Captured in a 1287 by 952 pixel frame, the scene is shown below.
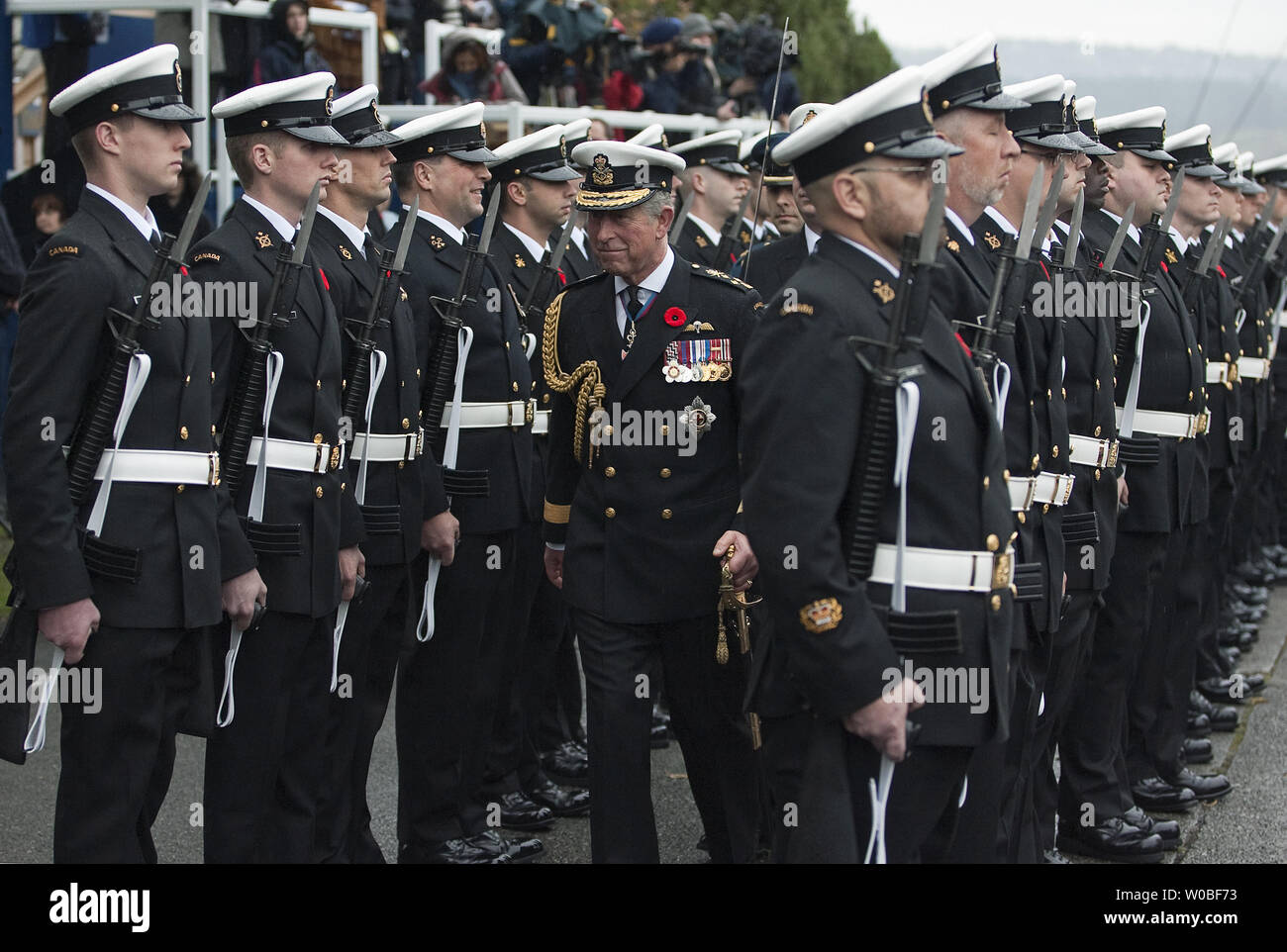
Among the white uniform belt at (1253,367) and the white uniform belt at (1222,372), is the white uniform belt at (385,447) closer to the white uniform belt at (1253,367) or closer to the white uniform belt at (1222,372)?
the white uniform belt at (1222,372)

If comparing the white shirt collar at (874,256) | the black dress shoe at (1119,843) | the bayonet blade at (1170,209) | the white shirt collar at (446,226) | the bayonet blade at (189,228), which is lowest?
the black dress shoe at (1119,843)

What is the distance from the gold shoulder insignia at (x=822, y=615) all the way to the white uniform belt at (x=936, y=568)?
7.2 inches

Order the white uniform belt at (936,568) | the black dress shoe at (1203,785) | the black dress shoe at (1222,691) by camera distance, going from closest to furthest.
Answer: the white uniform belt at (936,568) → the black dress shoe at (1203,785) → the black dress shoe at (1222,691)

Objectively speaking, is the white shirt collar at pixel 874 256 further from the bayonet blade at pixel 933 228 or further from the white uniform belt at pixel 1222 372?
the white uniform belt at pixel 1222 372

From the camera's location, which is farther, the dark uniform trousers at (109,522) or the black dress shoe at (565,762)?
the black dress shoe at (565,762)

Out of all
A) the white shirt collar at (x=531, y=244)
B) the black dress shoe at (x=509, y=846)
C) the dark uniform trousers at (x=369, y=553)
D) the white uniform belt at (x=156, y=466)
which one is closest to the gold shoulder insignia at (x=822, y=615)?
the white uniform belt at (x=156, y=466)

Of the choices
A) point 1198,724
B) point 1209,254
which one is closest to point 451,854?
point 1198,724

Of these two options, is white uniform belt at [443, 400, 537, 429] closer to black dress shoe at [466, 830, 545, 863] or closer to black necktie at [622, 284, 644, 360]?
black necktie at [622, 284, 644, 360]

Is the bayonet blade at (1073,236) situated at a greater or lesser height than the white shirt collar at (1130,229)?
lesser

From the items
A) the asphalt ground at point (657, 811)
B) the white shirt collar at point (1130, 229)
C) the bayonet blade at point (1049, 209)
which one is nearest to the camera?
the bayonet blade at point (1049, 209)

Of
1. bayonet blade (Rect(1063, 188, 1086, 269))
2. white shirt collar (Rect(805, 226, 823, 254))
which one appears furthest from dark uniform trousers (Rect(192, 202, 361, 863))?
white shirt collar (Rect(805, 226, 823, 254))

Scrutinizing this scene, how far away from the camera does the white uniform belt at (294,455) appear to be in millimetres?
4512
